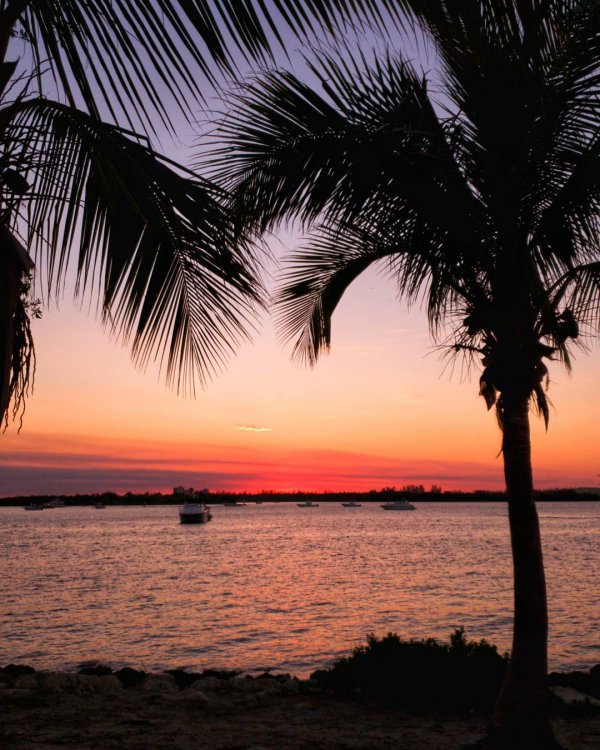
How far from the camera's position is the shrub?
32.1 feet

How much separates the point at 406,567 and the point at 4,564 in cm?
3495

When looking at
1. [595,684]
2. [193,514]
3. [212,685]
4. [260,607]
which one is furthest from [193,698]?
[193,514]

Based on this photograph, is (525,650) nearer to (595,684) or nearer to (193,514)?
(595,684)

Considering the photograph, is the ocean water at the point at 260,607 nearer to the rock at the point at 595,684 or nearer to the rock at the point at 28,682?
the rock at the point at 595,684

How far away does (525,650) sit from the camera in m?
6.85

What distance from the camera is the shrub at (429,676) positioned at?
385 inches

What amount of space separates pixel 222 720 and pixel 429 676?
2838 mm

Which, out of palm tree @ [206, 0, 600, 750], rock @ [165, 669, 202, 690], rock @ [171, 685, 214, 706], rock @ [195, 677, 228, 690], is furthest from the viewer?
rock @ [165, 669, 202, 690]

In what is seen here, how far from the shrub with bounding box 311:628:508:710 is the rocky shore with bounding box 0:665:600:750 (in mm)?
265

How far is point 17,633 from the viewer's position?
87.9 feet

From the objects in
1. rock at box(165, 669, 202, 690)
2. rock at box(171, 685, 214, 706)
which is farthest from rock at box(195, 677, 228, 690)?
rock at box(165, 669, 202, 690)

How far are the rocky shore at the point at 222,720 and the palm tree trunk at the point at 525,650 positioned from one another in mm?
1264

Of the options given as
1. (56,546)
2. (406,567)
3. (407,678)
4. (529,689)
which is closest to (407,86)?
(529,689)

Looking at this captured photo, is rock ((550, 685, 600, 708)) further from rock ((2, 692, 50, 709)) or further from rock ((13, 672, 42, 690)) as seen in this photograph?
rock ((13, 672, 42, 690))
